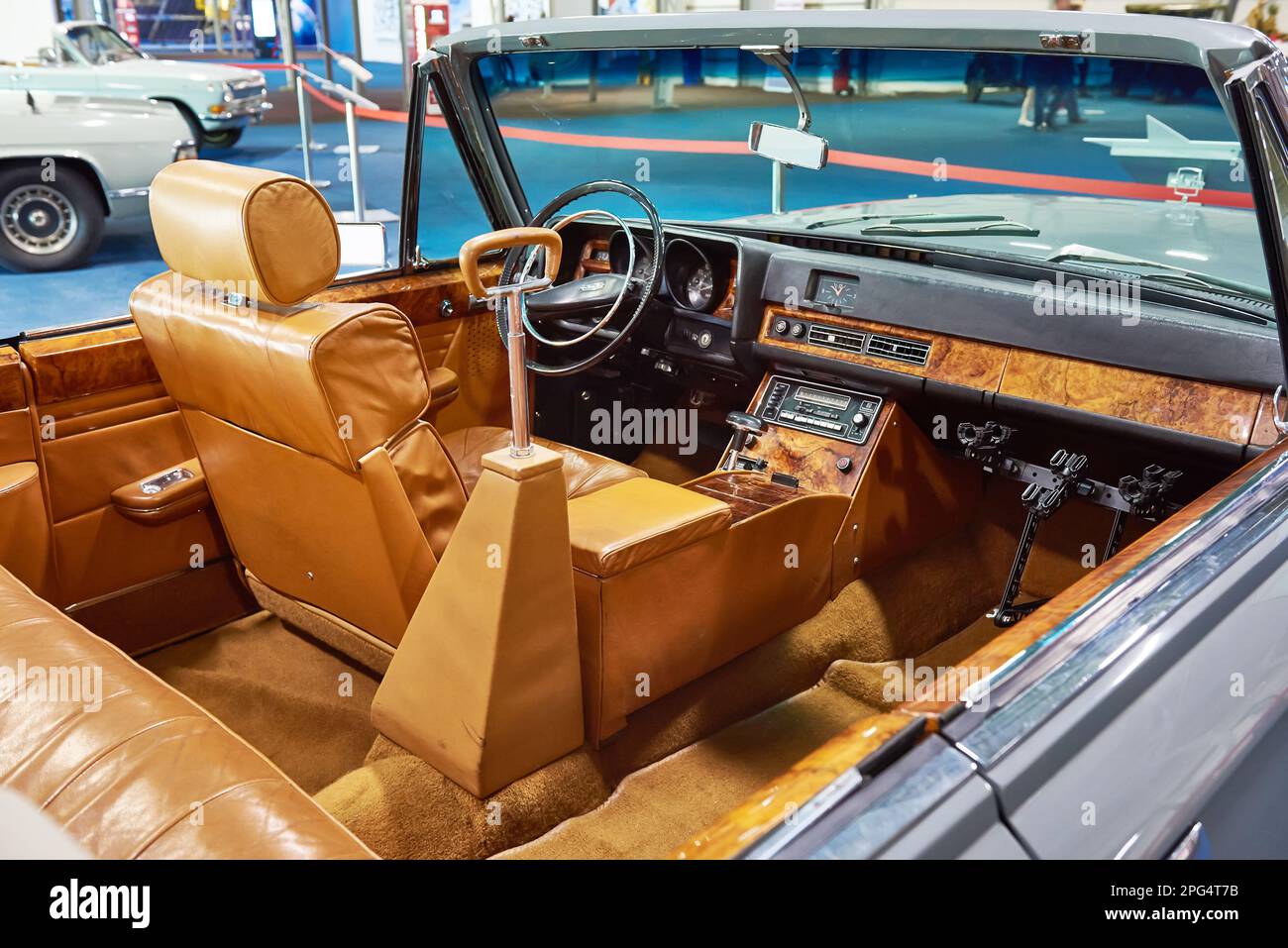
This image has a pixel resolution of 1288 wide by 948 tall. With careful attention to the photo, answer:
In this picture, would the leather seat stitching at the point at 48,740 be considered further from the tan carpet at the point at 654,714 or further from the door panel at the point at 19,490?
the door panel at the point at 19,490

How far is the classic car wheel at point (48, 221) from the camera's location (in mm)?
6934

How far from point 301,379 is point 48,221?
655cm

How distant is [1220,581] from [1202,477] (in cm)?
135

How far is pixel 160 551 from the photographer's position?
2598 millimetres

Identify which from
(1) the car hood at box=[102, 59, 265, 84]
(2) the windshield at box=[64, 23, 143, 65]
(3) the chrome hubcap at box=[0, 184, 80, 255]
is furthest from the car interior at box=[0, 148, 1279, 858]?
(2) the windshield at box=[64, 23, 143, 65]

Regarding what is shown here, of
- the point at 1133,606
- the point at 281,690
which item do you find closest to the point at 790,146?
the point at 1133,606

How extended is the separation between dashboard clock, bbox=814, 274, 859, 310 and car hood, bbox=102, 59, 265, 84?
7900 mm

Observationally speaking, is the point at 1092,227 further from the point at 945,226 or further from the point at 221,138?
the point at 221,138

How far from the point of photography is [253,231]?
5.79 ft

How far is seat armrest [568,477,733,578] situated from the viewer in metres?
1.93

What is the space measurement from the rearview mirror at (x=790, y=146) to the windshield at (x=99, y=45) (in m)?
8.44

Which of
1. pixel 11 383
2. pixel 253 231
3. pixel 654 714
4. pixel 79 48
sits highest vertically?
pixel 79 48

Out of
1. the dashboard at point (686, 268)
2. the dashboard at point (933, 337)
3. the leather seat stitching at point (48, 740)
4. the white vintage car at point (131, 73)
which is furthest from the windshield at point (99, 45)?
the leather seat stitching at point (48, 740)
